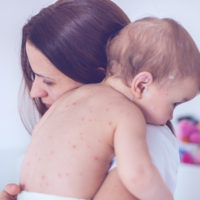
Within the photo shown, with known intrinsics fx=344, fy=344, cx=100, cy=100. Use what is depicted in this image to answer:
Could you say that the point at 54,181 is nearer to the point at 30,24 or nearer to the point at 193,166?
the point at 30,24

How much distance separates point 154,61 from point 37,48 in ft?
1.00

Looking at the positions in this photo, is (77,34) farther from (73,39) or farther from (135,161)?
(135,161)

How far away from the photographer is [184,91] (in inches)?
32.3

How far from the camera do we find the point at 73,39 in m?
0.86

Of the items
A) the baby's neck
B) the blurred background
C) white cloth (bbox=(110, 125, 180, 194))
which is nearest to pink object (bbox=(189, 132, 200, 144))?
the blurred background

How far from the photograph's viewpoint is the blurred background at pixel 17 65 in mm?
1515

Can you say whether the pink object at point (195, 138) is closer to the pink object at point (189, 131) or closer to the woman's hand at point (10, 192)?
the pink object at point (189, 131)

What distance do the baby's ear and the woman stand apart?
14 centimetres

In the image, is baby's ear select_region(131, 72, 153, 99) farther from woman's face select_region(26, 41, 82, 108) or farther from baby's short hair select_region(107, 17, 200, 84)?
woman's face select_region(26, 41, 82, 108)

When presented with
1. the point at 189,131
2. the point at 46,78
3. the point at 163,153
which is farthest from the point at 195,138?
the point at 46,78

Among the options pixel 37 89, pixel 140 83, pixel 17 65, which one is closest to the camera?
pixel 140 83

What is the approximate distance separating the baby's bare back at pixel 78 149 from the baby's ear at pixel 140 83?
0.04 metres

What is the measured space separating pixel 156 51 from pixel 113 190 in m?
0.32

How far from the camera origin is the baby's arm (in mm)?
693
